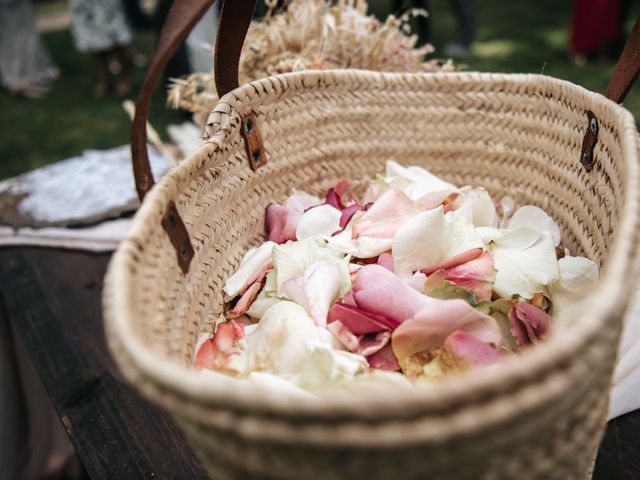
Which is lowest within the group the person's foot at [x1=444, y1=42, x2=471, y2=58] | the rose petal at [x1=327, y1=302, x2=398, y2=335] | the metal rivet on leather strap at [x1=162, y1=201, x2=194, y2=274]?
the person's foot at [x1=444, y1=42, x2=471, y2=58]

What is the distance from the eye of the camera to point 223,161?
2.05 feet

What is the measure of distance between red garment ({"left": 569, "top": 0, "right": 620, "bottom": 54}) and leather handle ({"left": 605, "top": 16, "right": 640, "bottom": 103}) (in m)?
2.93

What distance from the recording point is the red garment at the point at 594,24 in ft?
9.95

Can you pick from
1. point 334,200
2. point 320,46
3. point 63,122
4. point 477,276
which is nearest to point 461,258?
point 477,276

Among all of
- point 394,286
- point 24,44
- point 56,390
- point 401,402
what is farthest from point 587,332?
point 24,44

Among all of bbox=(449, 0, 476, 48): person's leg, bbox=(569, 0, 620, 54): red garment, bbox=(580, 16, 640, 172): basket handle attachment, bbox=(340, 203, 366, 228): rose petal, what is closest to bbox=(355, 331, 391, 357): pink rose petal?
bbox=(340, 203, 366, 228): rose petal

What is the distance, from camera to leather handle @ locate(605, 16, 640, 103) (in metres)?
0.57

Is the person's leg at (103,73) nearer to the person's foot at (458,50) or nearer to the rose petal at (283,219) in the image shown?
the person's foot at (458,50)

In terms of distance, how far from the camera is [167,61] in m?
0.55

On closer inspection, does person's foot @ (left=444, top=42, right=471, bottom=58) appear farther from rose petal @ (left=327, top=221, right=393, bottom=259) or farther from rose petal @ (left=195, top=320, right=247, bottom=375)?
rose petal @ (left=195, top=320, right=247, bottom=375)

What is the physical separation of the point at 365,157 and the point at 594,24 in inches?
114

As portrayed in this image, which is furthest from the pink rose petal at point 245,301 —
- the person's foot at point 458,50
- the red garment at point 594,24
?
the person's foot at point 458,50

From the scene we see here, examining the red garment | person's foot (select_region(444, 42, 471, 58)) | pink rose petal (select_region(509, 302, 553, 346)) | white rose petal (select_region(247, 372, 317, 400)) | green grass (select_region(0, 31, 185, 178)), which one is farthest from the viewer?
person's foot (select_region(444, 42, 471, 58))

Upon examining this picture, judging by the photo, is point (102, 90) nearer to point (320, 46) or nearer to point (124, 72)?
point (124, 72)
